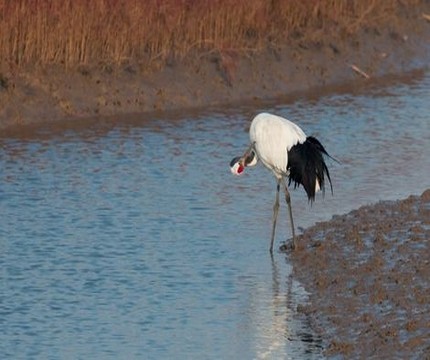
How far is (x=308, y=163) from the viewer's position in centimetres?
1201

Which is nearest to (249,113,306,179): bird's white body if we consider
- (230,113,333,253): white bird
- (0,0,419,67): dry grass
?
(230,113,333,253): white bird

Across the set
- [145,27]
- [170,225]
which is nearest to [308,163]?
[170,225]

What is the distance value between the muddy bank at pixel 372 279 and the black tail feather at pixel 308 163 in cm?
50

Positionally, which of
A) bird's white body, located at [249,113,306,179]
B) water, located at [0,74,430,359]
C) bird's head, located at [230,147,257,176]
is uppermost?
bird's white body, located at [249,113,306,179]

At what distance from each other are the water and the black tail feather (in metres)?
0.66

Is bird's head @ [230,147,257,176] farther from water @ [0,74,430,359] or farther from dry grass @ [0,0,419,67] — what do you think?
dry grass @ [0,0,419,67]

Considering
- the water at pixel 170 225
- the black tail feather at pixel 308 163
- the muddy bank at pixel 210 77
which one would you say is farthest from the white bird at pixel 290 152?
the muddy bank at pixel 210 77

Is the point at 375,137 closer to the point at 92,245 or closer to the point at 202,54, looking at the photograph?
the point at 202,54

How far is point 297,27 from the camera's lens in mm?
20359

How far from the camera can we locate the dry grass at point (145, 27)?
678 inches

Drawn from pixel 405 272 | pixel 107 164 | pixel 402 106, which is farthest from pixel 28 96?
pixel 405 272

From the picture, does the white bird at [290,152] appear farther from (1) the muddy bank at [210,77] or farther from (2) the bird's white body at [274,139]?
(1) the muddy bank at [210,77]

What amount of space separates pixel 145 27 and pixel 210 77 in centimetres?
105

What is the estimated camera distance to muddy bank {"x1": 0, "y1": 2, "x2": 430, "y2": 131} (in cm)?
1691
